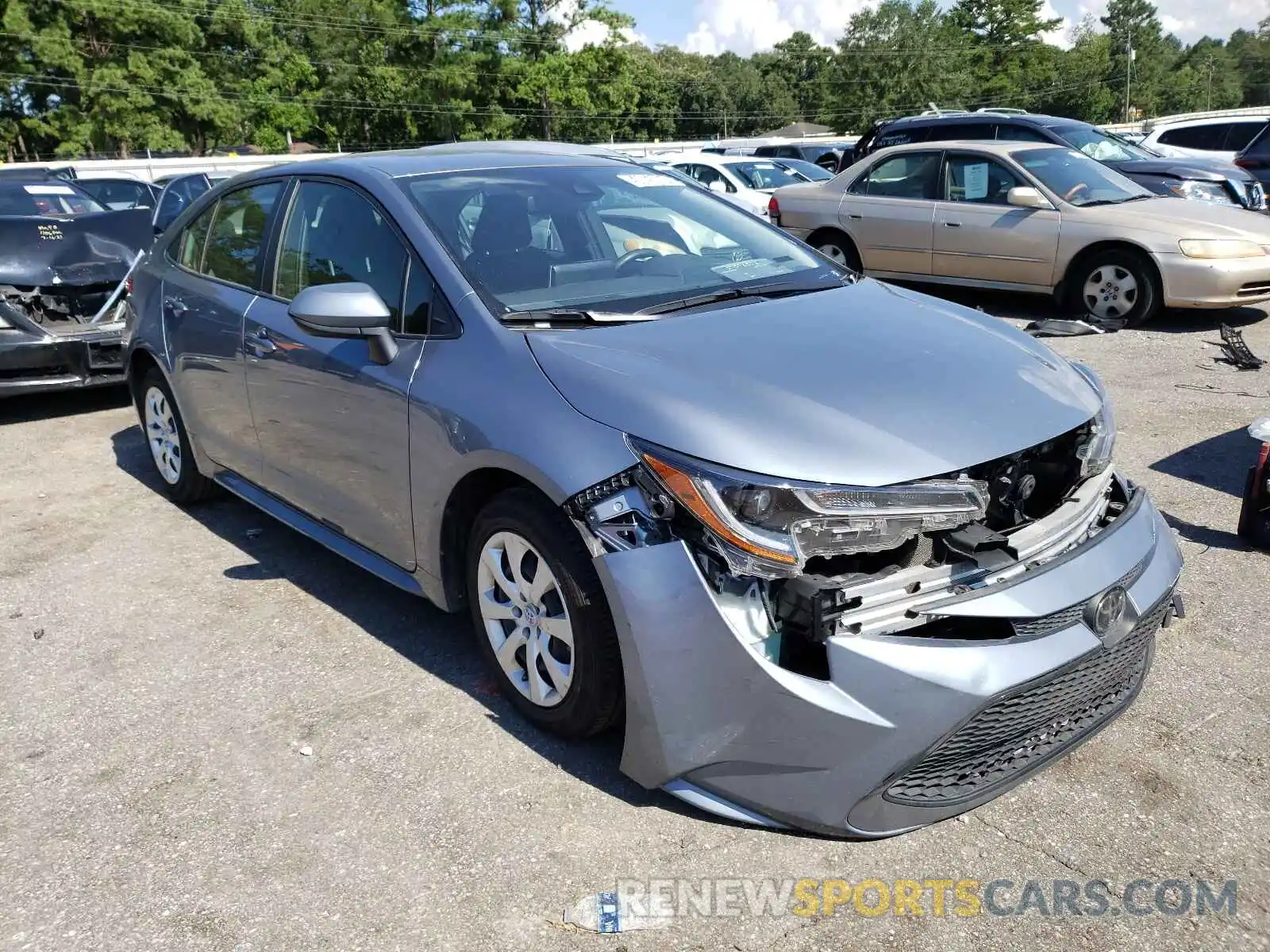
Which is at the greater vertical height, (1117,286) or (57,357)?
(1117,286)

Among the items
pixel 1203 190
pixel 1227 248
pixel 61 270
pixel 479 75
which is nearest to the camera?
pixel 61 270

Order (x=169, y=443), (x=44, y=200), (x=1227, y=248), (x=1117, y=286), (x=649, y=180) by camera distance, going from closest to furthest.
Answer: (x=649, y=180), (x=169, y=443), (x=1227, y=248), (x=1117, y=286), (x=44, y=200)

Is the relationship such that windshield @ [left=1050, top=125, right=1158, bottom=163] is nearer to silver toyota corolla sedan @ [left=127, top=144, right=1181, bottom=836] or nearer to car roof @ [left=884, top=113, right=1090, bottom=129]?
car roof @ [left=884, top=113, right=1090, bottom=129]

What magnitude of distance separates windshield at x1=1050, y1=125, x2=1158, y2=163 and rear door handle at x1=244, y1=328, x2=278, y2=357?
954 centimetres

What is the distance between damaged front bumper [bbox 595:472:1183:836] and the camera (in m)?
2.33

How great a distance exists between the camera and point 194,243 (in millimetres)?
4855

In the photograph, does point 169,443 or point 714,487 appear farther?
point 169,443

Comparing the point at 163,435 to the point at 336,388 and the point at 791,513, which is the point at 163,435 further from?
the point at 791,513

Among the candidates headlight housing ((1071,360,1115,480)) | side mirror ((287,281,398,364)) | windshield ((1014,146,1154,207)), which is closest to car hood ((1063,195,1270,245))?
windshield ((1014,146,1154,207))

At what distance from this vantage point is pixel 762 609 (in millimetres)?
2406

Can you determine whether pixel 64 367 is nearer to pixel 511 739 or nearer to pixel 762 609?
pixel 511 739

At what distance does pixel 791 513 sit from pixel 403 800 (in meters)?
1.38

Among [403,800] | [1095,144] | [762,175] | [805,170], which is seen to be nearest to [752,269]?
[403,800]

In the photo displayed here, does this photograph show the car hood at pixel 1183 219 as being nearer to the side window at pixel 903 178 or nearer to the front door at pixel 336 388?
the side window at pixel 903 178
